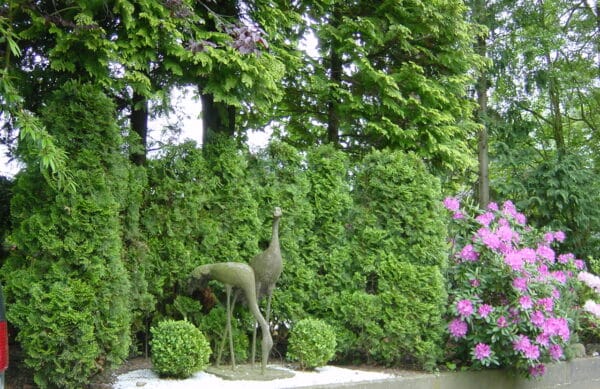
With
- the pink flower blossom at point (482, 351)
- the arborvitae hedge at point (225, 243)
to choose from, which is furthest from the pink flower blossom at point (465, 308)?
the pink flower blossom at point (482, 351)

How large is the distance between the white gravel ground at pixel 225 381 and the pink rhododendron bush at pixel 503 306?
→ 1082 mm

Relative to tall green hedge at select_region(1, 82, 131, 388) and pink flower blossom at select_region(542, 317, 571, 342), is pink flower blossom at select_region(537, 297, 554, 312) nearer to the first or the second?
pink flower blossom at select_region(542, 317, 571, 342)

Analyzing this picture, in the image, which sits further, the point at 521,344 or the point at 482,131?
the point at 482,131

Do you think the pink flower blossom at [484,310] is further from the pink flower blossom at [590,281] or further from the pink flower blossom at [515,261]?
the pink flower blossom at [590,281]

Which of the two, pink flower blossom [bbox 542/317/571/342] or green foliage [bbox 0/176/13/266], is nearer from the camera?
green foliage [bbox 0/176/13/266]

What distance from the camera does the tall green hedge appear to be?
4.82 m

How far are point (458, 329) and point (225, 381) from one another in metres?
2.64

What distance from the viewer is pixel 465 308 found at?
263 inches

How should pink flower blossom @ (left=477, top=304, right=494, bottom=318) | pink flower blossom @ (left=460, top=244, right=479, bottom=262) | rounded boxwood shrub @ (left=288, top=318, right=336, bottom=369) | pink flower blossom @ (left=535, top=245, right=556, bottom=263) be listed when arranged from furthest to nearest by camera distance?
pink flower blossom @ (left=535, top=245, right=556, bottom=263) → pink flower blossom @ (left=460, top=244, right=479, bottom=262) → pink flower blossom @ (left=477, top=304, right=494, bottom=318) → rounded boxwood shrub @ (left=288, top=318, right=336, bottom=369)

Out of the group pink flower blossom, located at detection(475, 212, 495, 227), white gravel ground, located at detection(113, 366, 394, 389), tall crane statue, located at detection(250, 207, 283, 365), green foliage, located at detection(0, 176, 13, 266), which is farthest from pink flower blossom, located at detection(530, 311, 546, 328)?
green foliage, located at detection(0, 176, 13, 266)

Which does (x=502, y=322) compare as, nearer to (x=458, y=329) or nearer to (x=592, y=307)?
(x=458, y=329)

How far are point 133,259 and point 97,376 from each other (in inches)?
45.3

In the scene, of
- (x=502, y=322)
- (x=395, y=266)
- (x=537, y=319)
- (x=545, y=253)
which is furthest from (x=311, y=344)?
(x=545, y=253)

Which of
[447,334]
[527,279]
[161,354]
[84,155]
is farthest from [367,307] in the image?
[84,155]
